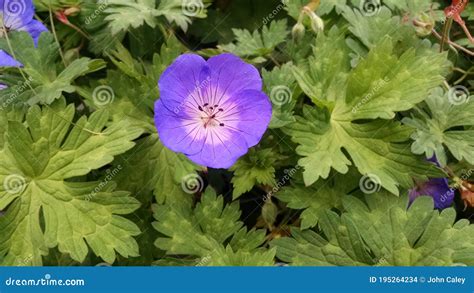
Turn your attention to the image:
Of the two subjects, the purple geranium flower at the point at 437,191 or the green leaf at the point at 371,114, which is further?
the purple geranium flower at the point at 437,191

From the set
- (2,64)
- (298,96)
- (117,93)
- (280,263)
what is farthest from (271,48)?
(2,64)

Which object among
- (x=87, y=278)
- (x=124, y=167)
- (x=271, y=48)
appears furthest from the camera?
(x=271, y=48)

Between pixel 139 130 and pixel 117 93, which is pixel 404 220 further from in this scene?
pixel 117 93

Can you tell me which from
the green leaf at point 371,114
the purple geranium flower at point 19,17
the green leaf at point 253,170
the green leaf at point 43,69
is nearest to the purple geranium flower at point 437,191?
the green leaf at point 371,114

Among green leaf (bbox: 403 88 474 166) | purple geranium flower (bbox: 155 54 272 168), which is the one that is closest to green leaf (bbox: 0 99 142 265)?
purple geranium flower (bbox: 155 54 272 168)

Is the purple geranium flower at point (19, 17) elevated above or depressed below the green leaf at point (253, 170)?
above

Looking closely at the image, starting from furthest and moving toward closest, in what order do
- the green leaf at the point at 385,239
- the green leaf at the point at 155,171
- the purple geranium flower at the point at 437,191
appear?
1. the purple geranium flower at the point at 437,191
2. the green leaf at the point at 155,171
3. the green leaf at the point at 385,239

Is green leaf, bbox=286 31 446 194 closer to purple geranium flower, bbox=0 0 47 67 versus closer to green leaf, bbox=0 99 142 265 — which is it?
green leaf, bbox=0 99 142 265

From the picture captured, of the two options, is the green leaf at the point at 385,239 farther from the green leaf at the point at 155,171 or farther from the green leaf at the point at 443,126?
the green leaf at the point at 155,171

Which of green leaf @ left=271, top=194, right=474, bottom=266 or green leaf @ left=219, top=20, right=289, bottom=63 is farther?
green leaf @ left=219, top=20, right=289, bottom=63
